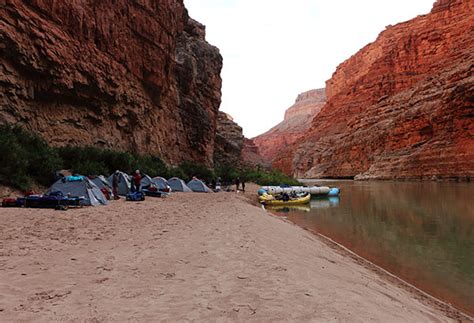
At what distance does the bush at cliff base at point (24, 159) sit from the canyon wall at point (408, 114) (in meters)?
53.7

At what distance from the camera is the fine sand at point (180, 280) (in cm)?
347

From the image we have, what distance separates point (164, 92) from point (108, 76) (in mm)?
9904

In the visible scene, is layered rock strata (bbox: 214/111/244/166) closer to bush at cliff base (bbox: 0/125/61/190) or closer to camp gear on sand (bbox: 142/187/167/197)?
camp gear on sand (bbox: 142/187/167/197)

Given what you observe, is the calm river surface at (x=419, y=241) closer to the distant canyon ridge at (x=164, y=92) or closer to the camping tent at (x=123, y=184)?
the camping tent at (x=123, y=184)

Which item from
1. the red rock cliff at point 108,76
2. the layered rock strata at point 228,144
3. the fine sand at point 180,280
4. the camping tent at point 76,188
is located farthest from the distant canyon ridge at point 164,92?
the fine sand at point 180,280

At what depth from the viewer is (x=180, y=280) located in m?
4.52

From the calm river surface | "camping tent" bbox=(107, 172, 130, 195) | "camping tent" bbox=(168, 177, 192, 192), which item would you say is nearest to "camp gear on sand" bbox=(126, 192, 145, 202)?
"camping tent" bbox=(107, 172, 130, 195)

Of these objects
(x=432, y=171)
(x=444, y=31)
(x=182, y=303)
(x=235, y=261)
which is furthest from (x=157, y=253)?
(x=444, y=31)

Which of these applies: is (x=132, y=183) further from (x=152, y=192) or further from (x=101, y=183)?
(x=152, y=192)

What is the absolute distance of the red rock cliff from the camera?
→ 18.2 m

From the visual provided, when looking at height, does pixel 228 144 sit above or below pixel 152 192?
above

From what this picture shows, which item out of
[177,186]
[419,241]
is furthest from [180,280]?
[177,186]

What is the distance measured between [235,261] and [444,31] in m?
110

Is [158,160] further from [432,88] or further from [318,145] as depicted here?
[318,145]
